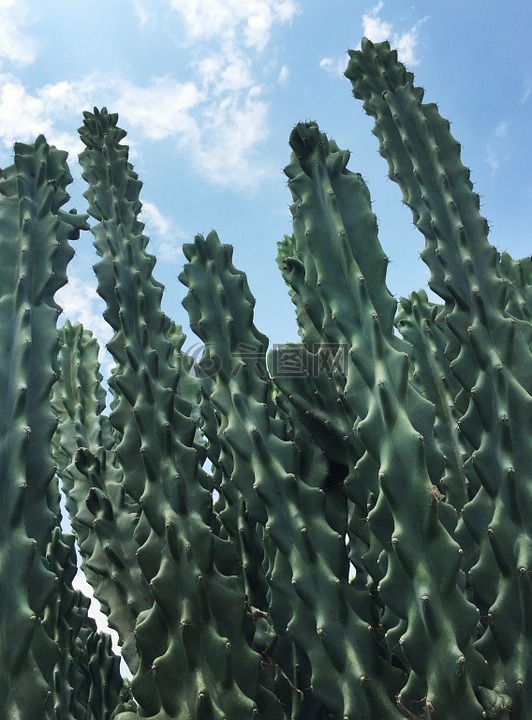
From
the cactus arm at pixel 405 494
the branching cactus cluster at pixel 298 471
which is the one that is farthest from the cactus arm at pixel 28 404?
the cactus arm at pixel 405 494

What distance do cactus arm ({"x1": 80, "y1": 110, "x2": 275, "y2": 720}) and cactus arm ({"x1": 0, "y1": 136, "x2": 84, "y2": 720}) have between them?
0.31 m

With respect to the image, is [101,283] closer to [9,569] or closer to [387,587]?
[9,569]

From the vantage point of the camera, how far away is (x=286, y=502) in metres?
2.73

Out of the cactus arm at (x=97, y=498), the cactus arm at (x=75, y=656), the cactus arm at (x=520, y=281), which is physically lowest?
the cactus arm at (x=75, y=656)

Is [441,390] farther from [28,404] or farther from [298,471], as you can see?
[28,404]

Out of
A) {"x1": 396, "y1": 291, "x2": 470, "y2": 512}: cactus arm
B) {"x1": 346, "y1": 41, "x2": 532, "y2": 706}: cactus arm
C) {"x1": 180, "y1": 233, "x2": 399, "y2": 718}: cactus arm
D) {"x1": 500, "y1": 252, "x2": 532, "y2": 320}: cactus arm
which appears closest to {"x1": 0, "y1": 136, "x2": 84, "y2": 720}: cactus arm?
{"x1": 180, "y1": 233, "x2": 399, "y2": 718}: cactus arm

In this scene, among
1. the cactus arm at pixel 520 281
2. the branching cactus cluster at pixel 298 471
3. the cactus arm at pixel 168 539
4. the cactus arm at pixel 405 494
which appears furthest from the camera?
the cactus arm at pixel 520 281

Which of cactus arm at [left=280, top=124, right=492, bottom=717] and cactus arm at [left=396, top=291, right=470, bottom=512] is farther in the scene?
cactus arm at [left=396, top=291, right=470, bottom=512]

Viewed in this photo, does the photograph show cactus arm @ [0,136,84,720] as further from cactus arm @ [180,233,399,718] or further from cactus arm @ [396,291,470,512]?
cactus arm @ [396,291,470,512]

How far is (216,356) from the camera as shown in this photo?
126 inches

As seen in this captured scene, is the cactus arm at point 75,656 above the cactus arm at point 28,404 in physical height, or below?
below

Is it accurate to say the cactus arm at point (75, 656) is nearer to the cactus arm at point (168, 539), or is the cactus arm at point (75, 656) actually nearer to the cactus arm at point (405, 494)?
the cactus arm at point (168, 539)

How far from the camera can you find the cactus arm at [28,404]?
232cm

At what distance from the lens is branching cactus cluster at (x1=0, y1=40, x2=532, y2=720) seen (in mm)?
2406
